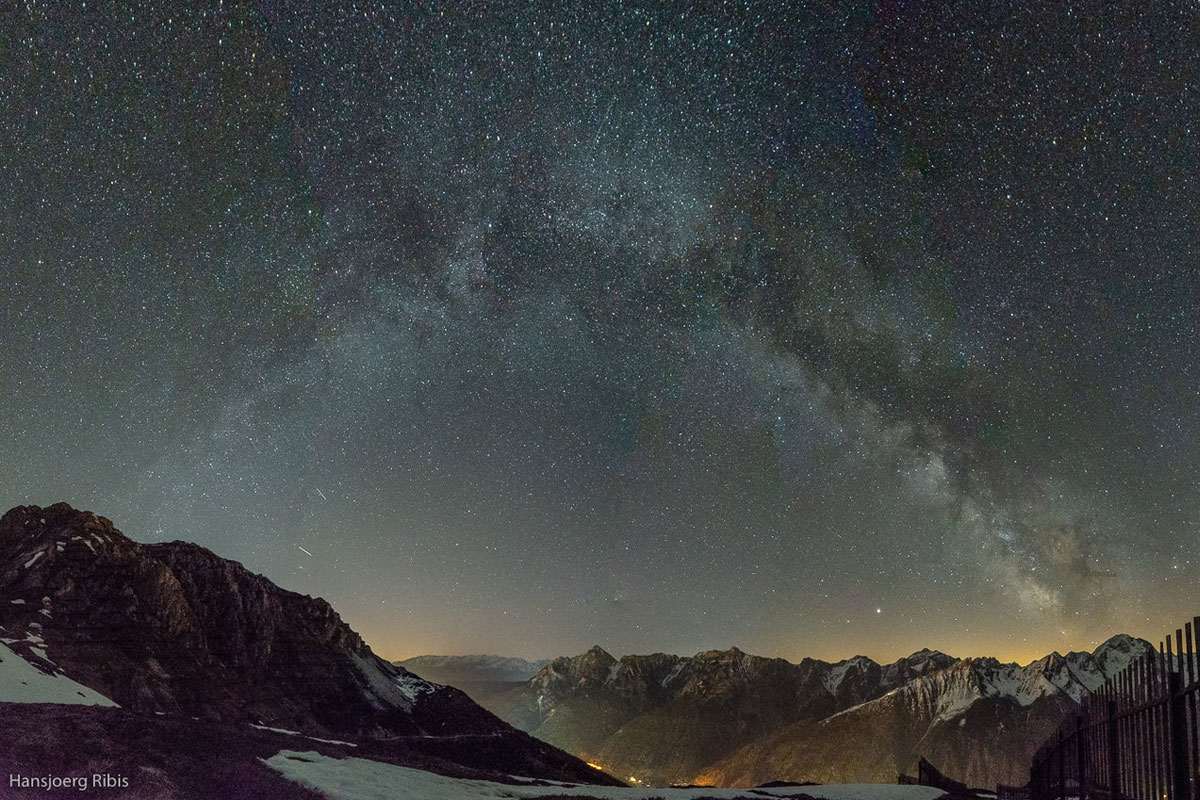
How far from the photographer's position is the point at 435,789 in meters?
45.1

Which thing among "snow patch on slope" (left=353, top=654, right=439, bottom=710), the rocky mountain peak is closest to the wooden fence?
the rocky mountain peak

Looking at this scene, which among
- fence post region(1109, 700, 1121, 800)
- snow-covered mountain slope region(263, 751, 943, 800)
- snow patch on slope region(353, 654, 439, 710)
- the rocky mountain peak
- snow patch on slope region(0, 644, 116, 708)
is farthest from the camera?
snow patch on slope region(353, 654, 439, 710)

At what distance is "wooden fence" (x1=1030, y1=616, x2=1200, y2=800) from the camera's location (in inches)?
330

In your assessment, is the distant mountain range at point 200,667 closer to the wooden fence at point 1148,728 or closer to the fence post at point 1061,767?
the fence post at point 1061,767

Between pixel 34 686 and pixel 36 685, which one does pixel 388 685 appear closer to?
pixel 36 685

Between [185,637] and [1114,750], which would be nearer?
[1114,750]

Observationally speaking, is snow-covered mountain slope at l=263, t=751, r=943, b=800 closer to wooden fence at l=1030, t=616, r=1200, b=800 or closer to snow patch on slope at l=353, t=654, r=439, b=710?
wooden fence at l=1030, t=616, r=1200, b=800

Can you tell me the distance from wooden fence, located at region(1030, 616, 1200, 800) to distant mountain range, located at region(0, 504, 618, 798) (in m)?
37.3

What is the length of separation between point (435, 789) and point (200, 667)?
253ft

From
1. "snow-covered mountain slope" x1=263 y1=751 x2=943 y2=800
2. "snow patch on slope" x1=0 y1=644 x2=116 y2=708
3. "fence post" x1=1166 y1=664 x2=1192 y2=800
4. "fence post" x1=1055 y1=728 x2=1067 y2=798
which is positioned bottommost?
"snow-covered mountain slope" x1=263 y1=751 x2=943 y2=800

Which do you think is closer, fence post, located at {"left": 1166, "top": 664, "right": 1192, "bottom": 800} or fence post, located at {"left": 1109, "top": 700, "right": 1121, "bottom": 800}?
fence post, located at {"left": 1166, "top": 664, "right": 1192, "bottom": 800}

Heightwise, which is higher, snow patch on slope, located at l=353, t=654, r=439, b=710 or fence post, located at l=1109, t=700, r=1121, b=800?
fence post, located at l=1109, t=700, r=1121, b=800

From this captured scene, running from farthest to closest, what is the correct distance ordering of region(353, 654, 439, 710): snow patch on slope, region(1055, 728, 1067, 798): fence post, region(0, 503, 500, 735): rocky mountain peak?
region(353, 654, 439, 710): snow patch on slope, region(0, 503, 500, 735): rocky mountain peak, region(1055, 728, 1067, 798): fence post

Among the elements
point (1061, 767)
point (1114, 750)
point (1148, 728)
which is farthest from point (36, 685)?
point (1148, 728)
